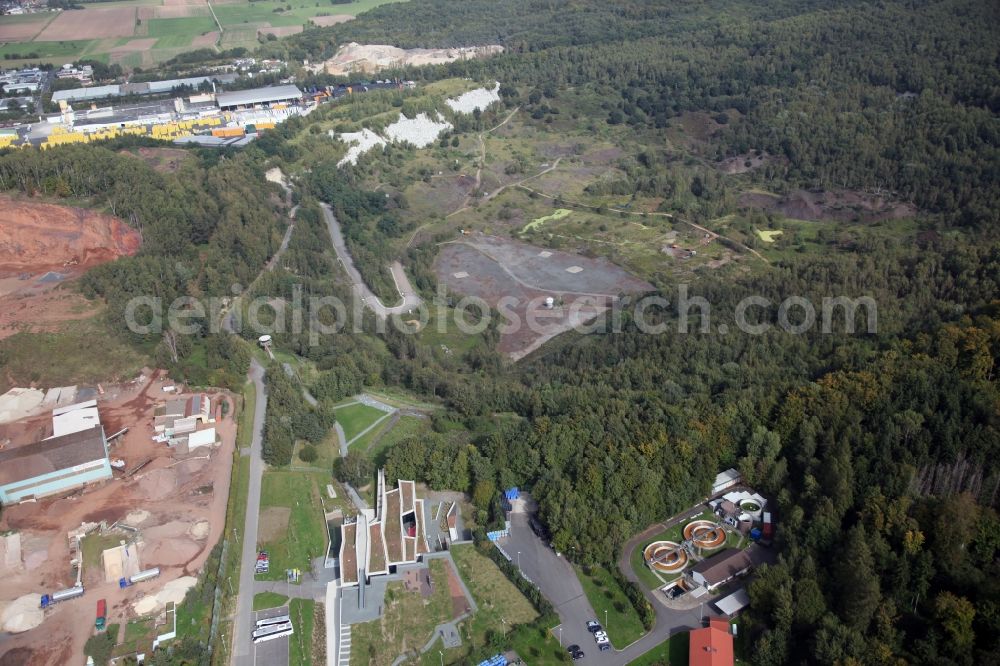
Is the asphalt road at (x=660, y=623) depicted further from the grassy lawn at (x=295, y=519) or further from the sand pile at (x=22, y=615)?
the sand pile at (x=22, y=615)

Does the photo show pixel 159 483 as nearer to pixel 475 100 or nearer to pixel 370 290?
pixel 370 290

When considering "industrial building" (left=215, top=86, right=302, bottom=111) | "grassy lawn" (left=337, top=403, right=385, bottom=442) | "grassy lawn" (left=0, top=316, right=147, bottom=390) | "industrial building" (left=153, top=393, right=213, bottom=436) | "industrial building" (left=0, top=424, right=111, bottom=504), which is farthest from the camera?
"industrial building" (left=215, top=86, right=302, bottom=111)

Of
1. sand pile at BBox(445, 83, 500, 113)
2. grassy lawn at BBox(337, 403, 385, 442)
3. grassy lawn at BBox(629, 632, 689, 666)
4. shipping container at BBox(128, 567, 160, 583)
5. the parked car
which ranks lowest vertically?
grassy lawn at BBox(629, 632, 689, 666)

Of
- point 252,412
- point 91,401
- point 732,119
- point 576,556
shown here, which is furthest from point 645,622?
point 732,119

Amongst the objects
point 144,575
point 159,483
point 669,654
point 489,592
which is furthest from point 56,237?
point 669,654

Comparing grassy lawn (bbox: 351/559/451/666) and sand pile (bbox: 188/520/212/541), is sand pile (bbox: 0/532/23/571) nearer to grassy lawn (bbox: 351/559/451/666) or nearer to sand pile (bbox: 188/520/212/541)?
sand pile (bbox: 188/520/212/541)

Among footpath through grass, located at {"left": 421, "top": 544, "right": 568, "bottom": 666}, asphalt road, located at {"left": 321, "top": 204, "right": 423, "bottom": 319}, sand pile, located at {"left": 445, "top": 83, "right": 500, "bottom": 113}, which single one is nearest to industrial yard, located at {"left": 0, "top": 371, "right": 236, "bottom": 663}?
footpath through grass, located at {"left": 421, "top": 544, "right": 568, "bottom": 666}
